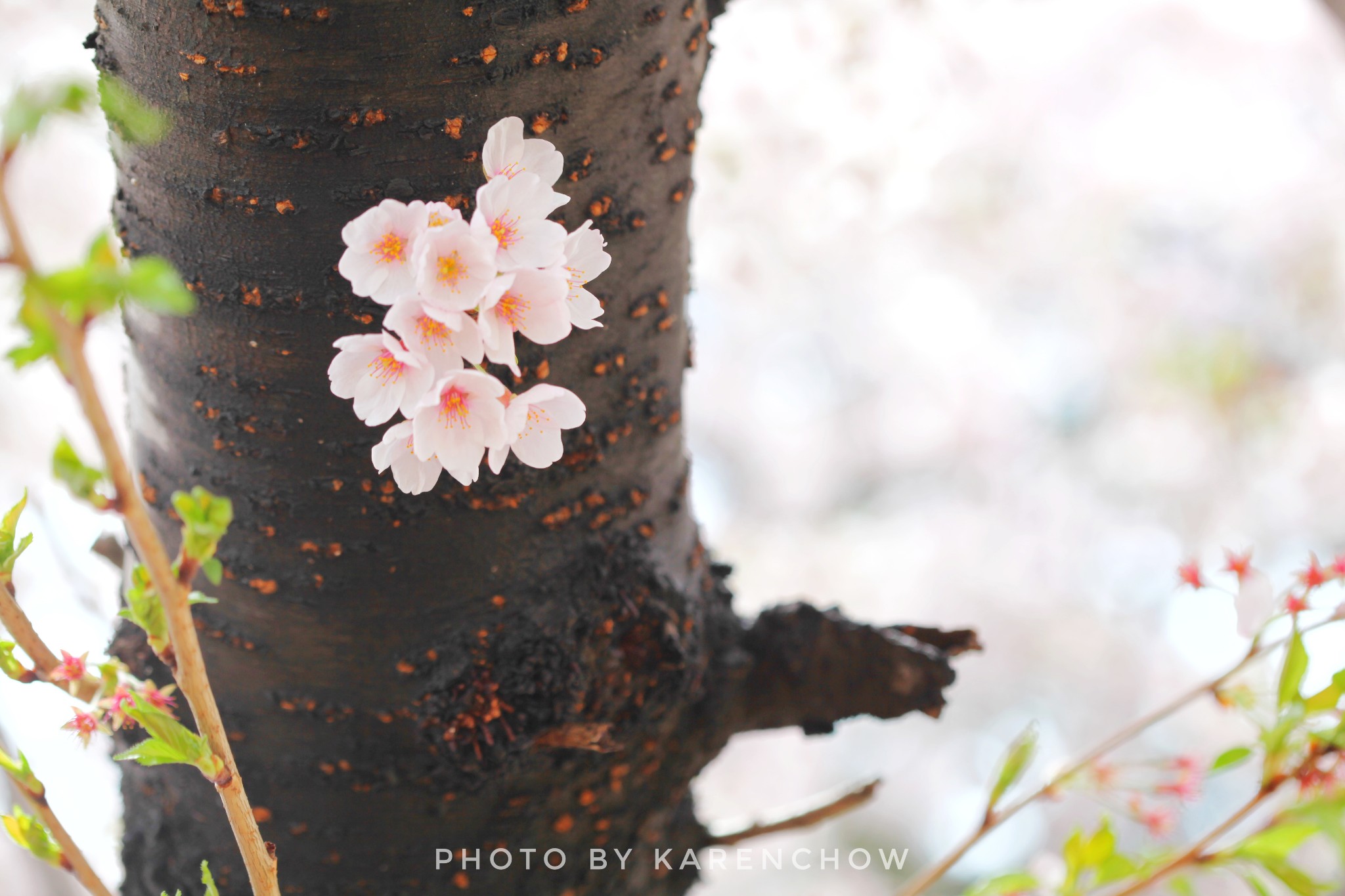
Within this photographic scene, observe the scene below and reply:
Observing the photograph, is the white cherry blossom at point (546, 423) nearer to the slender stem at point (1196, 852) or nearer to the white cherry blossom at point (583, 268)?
the white cherry blossom at point (583, 268)

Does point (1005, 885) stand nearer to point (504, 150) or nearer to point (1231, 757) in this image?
point (1231, 757)

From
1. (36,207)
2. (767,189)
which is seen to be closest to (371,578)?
(767,189)

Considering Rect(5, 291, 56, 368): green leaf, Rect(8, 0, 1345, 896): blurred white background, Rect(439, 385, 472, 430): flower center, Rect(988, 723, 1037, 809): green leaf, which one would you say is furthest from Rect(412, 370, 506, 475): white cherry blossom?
Rect(8, 0, 1345, 896): blurred white background

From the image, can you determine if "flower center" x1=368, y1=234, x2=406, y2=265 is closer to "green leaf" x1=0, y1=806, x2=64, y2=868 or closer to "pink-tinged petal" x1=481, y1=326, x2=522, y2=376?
"pink-tinged petal" x1=481, y1=326, x2=522, y2=376

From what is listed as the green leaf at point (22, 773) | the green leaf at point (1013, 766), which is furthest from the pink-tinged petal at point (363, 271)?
the green leaf at point (1013, 766)

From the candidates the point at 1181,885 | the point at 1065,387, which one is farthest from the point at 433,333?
the point at 1065,387

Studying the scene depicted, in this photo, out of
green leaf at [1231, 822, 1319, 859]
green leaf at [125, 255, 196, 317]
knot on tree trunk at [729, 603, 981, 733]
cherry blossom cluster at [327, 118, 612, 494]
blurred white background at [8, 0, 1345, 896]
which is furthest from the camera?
blurred white background at [8, 0, 1345, 896]
